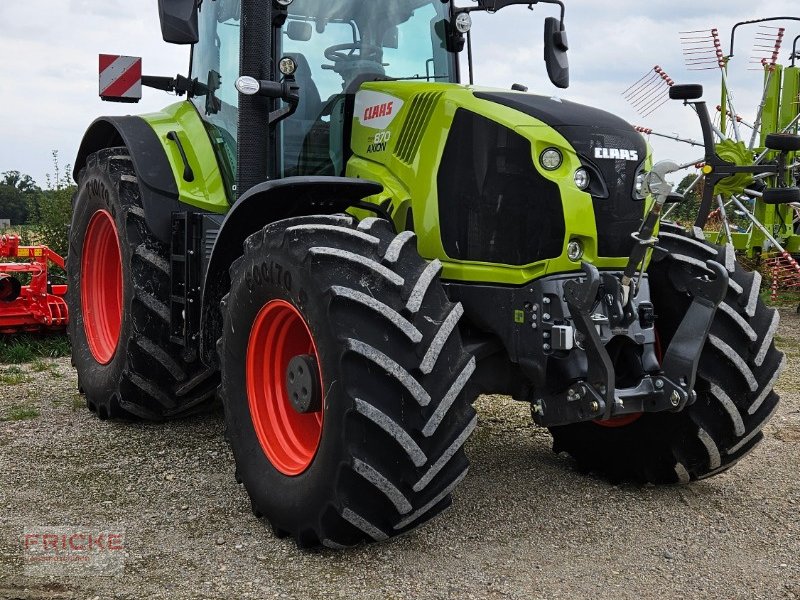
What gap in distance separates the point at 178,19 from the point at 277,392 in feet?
5.11

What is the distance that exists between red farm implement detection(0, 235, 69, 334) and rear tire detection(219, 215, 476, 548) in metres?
4.38

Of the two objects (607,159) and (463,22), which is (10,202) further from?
(607,159)

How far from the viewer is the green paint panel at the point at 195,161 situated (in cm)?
449

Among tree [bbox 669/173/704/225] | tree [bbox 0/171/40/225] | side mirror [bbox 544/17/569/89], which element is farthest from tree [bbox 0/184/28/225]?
side mirror [bbox 544/17/569/89]

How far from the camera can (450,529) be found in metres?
3.49

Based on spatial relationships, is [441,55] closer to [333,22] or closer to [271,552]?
[333,22]

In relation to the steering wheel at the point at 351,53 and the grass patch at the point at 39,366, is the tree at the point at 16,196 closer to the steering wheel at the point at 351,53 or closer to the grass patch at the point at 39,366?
the grass patch at the point at 39,366

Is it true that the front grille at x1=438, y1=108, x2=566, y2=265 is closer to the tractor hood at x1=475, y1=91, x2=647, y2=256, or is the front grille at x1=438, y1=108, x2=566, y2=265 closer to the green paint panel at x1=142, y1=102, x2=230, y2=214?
the tractor hood at x1=475, y1=91, x2=647, y2=256

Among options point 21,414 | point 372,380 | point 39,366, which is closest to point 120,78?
point 21,414

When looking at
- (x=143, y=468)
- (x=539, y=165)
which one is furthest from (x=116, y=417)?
(x=539, y=165)

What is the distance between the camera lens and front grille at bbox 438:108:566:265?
10.7 feet

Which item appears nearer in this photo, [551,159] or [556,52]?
[551,159]

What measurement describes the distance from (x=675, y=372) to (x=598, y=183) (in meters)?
0.79

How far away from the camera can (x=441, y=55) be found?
14.6 ft
